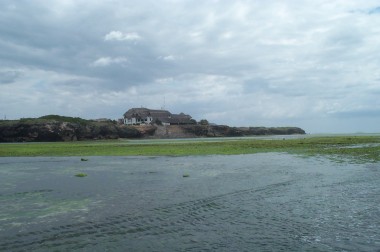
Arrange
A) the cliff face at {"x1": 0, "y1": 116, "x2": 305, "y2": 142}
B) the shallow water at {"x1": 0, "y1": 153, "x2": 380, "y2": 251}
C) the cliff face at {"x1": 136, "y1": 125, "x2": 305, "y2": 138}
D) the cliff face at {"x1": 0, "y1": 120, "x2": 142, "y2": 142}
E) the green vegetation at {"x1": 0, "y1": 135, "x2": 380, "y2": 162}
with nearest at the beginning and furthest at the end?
the shallow water at {"x1": 0, "y1": 153, "x2": 380, "y2": 251} → the green vegetation at {"x1": 0, "y1": 135, "x2": 380, "y2": 162} → the cliff face at {"x1": 0, "y1": 120, "x2": 142, "y2": 142} → the cliff face at {"x1": 0, "y1": 116, "x2": 305, "y2": 142} → the cliff face at {"x1": 136, "y1": 125, "x2": 305, "y2": 138}

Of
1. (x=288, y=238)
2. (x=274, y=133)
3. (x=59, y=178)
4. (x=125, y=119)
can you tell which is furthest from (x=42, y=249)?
(x=274, y=133)

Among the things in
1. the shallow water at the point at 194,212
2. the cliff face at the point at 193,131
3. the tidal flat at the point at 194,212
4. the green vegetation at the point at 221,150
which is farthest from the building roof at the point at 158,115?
the shallow water at the point at 194,212

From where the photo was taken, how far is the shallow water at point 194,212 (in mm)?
12016

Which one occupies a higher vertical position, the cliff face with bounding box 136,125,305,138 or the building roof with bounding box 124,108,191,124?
the building roof with bounding box 124,108,191,124

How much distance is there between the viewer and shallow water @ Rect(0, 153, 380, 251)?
1202 centimetres

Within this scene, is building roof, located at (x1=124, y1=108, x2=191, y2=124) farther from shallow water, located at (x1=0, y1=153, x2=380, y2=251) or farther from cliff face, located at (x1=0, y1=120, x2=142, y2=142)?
shallow water, located at (x1=0, y1=153, x2=380, y2=251)

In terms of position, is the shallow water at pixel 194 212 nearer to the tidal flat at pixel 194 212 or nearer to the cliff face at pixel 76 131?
the tidal flat at pixel 194 212

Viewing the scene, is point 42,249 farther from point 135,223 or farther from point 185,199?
point 185,199

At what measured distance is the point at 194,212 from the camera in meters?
16.2

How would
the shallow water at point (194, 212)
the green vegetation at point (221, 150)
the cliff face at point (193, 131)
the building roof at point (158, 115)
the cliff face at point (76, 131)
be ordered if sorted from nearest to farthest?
1. the shallow water at point (194, 212)
2. the green vegetation at point (221, 150)
3. the cliff face at point (76, 131)
4. the cliff face at point (193, 131)
5. the building roof at point (158, 115)

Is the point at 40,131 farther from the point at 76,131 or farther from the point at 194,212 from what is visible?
the point at 194,212

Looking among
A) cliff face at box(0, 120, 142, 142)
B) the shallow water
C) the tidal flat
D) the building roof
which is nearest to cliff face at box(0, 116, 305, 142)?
cliff face at box(0, 120, 142, 142)

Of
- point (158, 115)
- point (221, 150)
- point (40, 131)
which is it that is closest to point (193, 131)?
point (158, 115)

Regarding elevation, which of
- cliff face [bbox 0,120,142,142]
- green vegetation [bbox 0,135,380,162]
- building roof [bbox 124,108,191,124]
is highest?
building roof [bbox 124,108,191,124]
